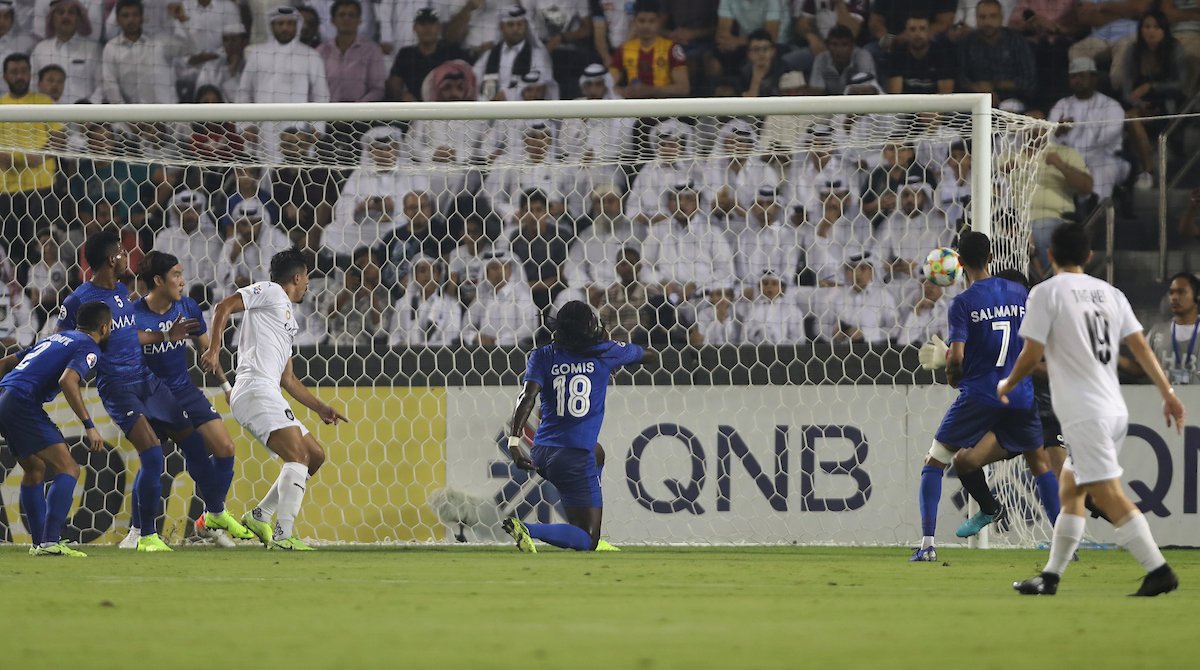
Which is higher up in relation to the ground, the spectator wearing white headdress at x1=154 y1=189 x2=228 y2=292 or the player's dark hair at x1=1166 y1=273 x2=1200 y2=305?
the spectator wearing white headdress at x1=154 y1=189 x2=228 y2=292

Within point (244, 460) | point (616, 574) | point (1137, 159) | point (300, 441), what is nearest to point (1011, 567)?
point (616, 574)

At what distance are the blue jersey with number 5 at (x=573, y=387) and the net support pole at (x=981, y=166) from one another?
229cm

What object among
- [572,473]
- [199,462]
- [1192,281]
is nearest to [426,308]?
[199,462]

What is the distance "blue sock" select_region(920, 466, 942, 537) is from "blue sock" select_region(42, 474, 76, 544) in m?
4.69

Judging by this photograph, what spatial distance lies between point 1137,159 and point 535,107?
5.56 metres

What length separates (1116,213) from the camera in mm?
12906

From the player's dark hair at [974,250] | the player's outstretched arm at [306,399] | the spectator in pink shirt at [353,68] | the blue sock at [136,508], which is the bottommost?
the blue sock at [136,508]

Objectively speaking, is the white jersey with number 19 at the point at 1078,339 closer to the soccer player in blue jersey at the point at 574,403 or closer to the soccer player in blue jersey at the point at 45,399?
the soccer player in blue jersey at the point at 574,403

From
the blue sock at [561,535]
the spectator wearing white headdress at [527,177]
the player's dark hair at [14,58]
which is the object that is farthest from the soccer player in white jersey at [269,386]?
the player's dark hair at [14,58]

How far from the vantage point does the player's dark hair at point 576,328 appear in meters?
9.16

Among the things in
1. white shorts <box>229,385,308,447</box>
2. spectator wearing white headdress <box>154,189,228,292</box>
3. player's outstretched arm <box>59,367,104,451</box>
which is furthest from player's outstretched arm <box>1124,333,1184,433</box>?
spectator wearing white headdress <box>154,189,228,292</box>

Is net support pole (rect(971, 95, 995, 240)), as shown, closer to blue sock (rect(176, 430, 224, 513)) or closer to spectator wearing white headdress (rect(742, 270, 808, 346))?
spectator wearing white headdress (rect(742, 270, 808, 346))

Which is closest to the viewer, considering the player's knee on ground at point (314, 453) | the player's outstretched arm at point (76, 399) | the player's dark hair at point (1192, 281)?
the player's outstretched arm at point (76, 399)

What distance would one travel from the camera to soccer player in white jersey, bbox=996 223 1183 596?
596cm
